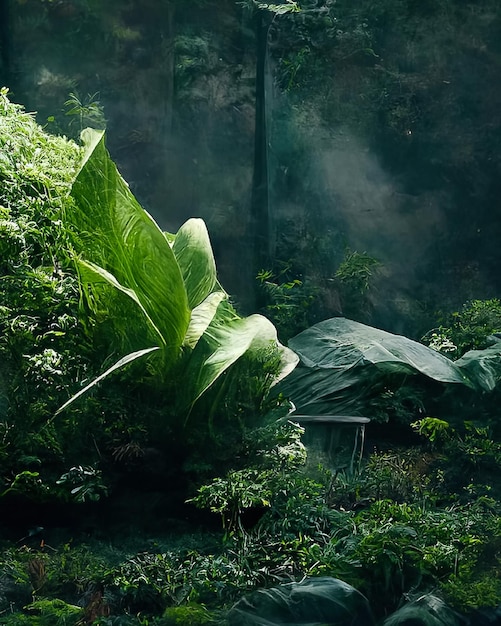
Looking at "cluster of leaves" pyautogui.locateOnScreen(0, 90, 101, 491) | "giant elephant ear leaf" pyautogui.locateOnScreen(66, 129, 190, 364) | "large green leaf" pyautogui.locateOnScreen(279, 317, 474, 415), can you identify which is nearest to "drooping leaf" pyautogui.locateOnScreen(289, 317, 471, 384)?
"large green leaf" pyautogui.locateOnScreen(279, 317, 474, 415)

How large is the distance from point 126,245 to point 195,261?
26.0 inches

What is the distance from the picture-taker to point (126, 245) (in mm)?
5141

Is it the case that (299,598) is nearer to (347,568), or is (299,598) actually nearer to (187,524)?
(347,568)

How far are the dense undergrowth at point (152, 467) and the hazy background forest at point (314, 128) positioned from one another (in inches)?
134

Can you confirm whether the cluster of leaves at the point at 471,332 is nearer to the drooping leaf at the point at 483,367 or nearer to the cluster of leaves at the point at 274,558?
the drooping leaf at the point at 483,367

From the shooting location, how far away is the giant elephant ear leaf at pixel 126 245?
5078mm

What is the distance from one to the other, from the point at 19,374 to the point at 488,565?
9.32 ft

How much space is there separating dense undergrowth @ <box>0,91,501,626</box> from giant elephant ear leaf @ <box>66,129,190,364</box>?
1 cm

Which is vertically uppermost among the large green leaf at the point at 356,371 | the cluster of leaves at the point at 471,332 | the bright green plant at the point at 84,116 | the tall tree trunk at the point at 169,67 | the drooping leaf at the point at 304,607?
the tall tree trunk at the point at 169,67

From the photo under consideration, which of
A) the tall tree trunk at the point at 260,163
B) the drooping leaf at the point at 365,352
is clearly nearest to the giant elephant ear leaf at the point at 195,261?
the drooping leaf at the point at 365,352

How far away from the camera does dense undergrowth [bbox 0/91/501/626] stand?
4098mm

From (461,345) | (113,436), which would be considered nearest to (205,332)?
(113,436)

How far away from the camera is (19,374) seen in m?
4.75

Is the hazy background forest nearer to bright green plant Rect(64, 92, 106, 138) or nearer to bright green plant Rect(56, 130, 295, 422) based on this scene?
bright green plant Rect(64, 92, 106, 138)
